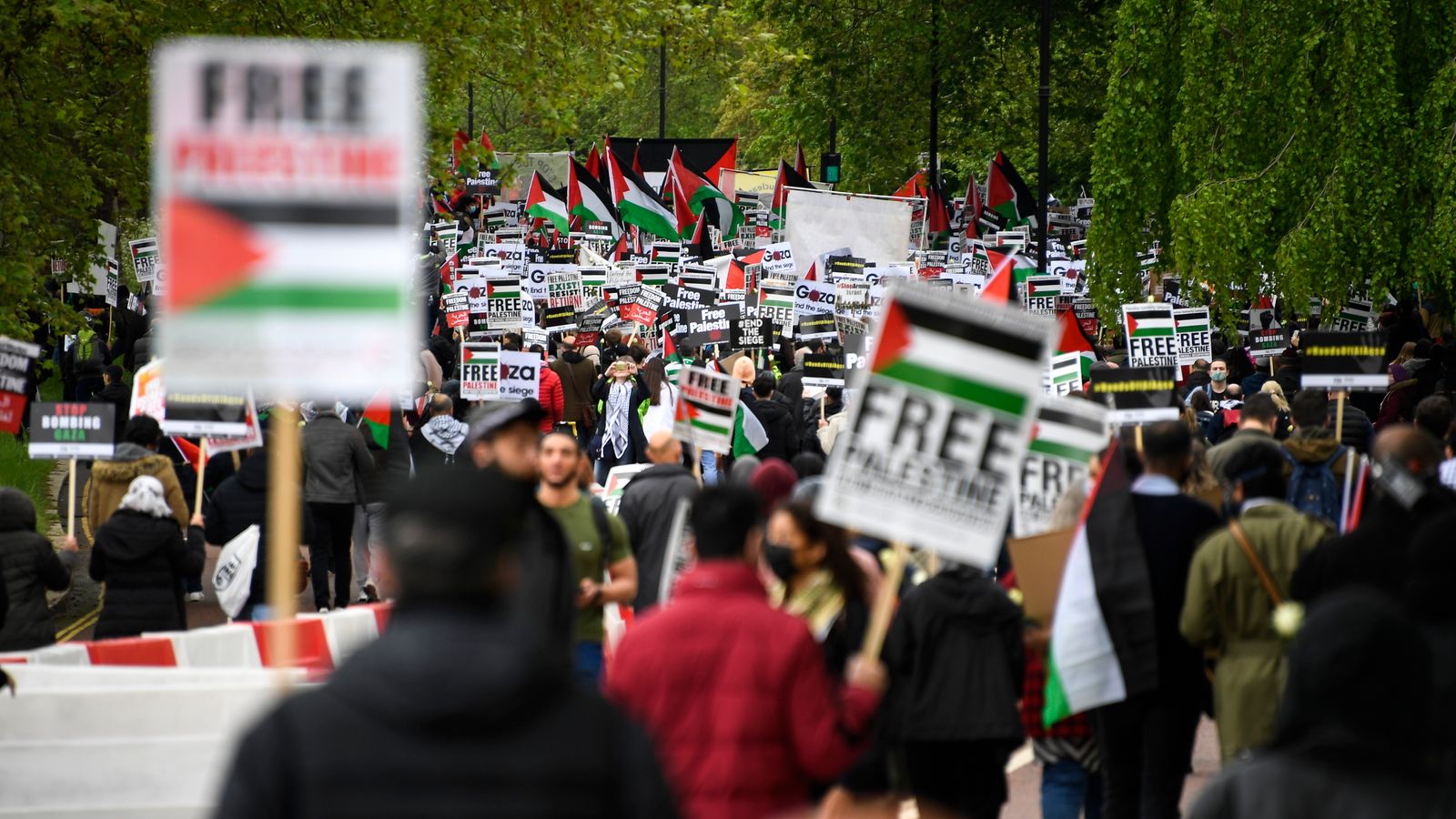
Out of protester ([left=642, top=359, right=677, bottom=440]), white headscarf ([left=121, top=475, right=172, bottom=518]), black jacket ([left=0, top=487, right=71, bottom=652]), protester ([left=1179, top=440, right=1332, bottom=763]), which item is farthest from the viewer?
protester ([left=642, top=359, right=677, bottom=440])

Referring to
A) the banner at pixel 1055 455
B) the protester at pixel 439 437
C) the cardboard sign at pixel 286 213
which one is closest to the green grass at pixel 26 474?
the protester at pixel 439 437

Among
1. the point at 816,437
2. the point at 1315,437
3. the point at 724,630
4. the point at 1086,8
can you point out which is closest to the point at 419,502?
the point at 724,630

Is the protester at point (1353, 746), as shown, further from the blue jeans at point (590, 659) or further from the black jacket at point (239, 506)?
the black jacket at point (239, 506)

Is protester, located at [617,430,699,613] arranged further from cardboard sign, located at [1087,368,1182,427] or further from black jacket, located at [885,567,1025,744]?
cardboard sign, located at [1087,368,1182,427]

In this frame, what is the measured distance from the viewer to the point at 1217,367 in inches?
731

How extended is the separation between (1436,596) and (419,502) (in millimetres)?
3039

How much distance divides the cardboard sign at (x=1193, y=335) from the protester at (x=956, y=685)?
11.8 metres

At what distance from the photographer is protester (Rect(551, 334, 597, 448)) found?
69.5 ft

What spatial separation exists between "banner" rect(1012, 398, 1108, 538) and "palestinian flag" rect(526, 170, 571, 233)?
94.8ft

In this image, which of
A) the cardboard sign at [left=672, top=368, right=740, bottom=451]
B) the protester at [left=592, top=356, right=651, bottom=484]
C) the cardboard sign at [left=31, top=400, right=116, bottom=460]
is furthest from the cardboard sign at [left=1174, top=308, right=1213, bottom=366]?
the cardboard sign at [left=31, top=400, right=116, bottom=460]

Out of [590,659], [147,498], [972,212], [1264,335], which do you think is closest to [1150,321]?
[1264,335]

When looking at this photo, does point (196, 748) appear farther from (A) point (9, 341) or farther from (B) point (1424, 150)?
(B) point (1424, 150)

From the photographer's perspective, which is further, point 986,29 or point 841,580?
point 986,29

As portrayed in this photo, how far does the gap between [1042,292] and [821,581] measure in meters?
17.7
